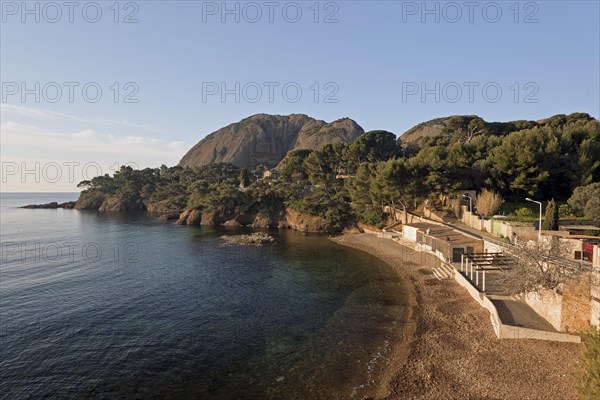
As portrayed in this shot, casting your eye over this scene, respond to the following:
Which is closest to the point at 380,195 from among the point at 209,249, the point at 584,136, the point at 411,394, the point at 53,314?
the point at 209,249

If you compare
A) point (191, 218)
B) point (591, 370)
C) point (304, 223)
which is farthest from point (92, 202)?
point (591, 370)

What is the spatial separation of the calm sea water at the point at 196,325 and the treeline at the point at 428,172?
17.5 metres

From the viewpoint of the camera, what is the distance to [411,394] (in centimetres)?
1512

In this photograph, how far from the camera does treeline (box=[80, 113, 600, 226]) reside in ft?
165

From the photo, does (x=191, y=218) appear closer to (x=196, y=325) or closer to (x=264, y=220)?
(x=264, y=220)

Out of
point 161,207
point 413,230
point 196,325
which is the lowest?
point 196,325

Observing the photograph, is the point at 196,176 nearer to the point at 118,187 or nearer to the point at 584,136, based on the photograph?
the point at 118,187

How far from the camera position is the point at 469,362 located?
56.3 feet

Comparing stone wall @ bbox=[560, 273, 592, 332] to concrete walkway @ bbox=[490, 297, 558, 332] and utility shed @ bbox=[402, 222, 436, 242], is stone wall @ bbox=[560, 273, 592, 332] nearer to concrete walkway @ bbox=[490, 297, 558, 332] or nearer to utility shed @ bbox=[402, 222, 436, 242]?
concrete walkway @ bbox=[490, 297, 558, 332]

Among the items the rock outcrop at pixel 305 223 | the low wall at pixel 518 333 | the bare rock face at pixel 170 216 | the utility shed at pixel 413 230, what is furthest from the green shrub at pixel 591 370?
the bare rock face at pixel 170 216

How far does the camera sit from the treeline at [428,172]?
1978 inches

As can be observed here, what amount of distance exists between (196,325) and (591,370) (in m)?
22.2

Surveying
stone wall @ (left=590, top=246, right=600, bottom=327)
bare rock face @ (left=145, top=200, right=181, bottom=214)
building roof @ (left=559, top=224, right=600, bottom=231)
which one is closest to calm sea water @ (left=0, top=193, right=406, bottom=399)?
stone wall @ (left=590, top=246, right=600, bottom=327)

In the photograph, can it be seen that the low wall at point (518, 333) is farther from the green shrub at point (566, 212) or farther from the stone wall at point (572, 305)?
Result: the green shrub at point (566, 212)
